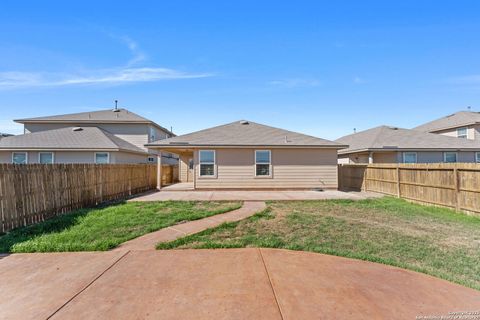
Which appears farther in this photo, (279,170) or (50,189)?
(279,170)

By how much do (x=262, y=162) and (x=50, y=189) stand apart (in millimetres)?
10288

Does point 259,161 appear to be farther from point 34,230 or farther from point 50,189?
point 34,230

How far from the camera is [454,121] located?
80.7 ft

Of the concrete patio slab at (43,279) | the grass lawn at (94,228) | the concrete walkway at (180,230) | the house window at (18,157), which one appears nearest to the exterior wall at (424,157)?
the concrete walkway at (180,230)

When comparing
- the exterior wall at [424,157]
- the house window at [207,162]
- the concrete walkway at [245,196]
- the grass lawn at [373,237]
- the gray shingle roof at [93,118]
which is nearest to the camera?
the grass lawn at [373,237]

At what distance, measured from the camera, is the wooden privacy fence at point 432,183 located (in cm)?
809

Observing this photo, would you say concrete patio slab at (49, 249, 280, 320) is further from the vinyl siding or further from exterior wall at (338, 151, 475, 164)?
the vinyl siding

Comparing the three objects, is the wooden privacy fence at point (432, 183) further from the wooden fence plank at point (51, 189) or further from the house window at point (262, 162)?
the wooden fence plank at point (51, 189)

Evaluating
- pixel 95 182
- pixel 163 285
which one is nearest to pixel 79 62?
pixel 95 182

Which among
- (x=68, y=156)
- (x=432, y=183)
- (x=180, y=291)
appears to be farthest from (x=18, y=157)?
(x=432, y=183)

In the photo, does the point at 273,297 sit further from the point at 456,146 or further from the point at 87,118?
the point at 87,118

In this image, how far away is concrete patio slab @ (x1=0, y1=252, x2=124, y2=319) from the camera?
2.81 metres

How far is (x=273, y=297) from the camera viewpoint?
2.99 metres

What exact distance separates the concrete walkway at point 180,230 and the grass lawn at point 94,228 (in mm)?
257
